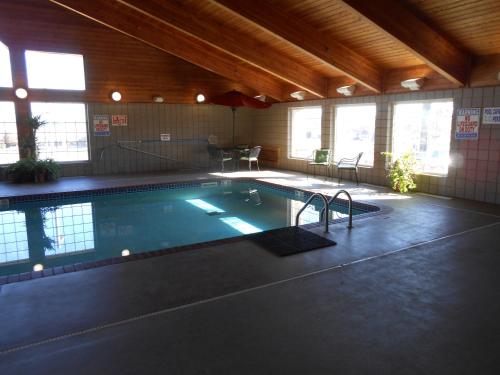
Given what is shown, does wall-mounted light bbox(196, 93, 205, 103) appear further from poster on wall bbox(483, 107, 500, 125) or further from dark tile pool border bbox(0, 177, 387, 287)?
poster on wall bbox(483, 107, 500, 125)

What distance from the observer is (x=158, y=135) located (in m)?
10.2

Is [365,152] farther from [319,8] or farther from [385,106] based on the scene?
[319,8]

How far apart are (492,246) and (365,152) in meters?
4.72

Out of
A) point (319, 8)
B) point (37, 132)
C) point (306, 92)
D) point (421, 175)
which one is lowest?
point (421, 175)

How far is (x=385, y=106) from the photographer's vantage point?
25.2 feet

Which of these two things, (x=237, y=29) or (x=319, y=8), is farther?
(x=237, y=29)

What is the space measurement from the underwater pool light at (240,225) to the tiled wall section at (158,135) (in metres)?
4.87

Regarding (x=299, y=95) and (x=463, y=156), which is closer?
(x=463, y=156)

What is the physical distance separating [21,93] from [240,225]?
625cm

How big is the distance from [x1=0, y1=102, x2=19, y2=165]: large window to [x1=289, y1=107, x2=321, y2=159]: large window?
270 inches

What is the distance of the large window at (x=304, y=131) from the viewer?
32.7 feet

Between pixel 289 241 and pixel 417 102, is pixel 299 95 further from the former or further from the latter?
pixel 289 241

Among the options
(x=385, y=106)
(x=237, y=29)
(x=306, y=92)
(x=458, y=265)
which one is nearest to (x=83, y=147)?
(x=237, y=29)

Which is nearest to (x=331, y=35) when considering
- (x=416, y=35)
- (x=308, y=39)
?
(x=308, y=39)
